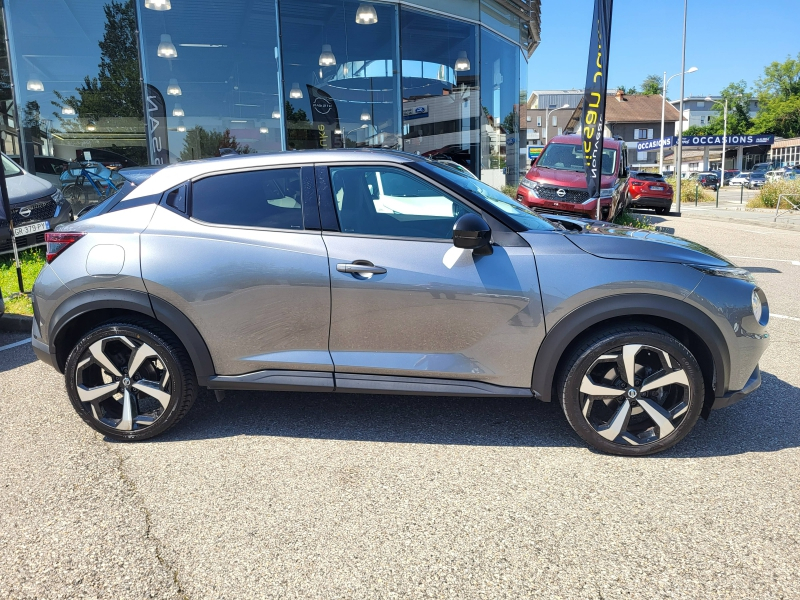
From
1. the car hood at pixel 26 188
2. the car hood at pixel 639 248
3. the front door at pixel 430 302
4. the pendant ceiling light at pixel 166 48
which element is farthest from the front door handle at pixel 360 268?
the pendant ceiling light at pixel 166 48

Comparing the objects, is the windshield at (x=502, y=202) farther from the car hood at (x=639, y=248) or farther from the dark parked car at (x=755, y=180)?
the dark parked car at (x=755, y=180)

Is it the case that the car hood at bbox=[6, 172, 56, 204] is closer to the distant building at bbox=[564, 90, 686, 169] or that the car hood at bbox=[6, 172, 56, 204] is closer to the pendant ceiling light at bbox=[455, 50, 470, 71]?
the pendant ceiling light at bbox=[455, 50, 470, 71]

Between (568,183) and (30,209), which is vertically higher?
(568,183)

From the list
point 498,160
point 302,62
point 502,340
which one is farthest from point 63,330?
point 498,160

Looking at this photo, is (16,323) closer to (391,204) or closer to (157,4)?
(391,204)

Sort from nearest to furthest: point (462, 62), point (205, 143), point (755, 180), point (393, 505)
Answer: point (393, 505) < point (205, 143) < point (462, 62) < point (755, 180)

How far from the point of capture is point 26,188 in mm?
9320

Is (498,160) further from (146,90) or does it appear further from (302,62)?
(146,90)

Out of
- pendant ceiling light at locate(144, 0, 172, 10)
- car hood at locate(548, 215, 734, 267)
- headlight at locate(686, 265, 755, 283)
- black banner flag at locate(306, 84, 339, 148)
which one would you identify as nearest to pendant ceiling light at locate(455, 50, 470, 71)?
black banner flag at locate(306, 84, 339, 148)

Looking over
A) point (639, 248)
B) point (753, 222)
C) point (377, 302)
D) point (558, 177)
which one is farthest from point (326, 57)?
point (639, 248)

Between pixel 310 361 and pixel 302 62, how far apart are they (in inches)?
543

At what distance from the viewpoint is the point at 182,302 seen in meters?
3.59

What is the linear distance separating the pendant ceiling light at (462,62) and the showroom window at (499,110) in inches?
24.4

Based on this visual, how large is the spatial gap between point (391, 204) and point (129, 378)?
180 cm
